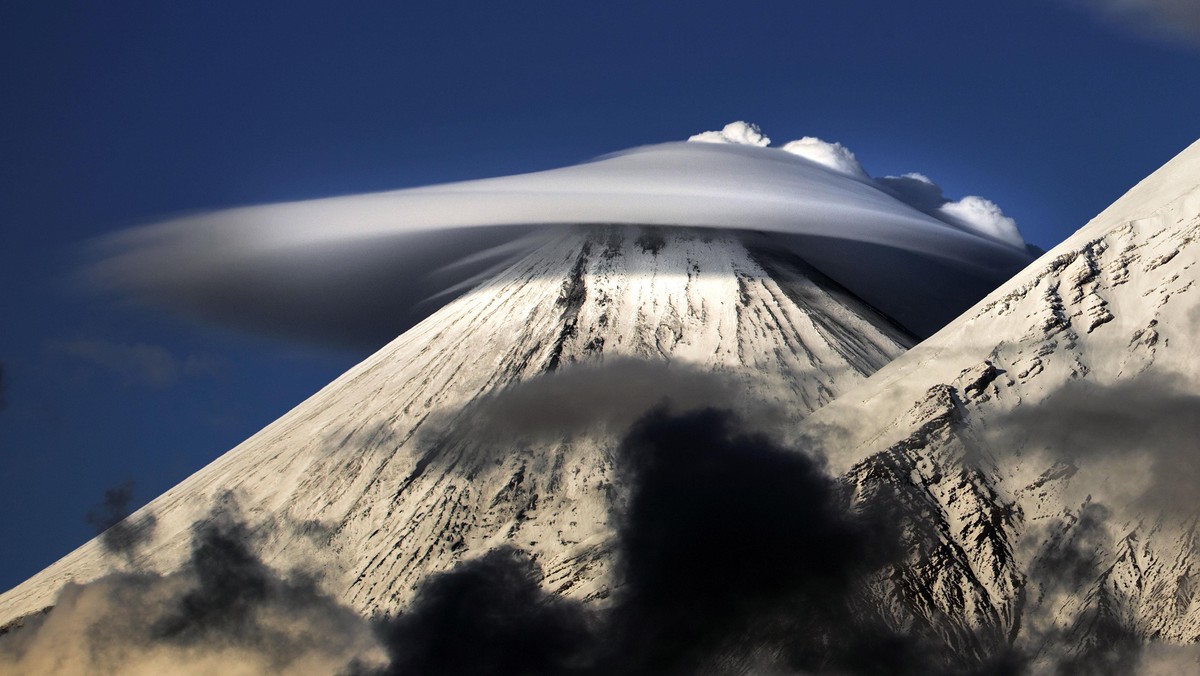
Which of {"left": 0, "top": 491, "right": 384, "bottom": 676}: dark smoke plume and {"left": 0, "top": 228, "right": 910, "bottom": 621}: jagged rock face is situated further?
{"left": 0, "top": 228, "right": 910, "bottom": 621}: jagged rock face

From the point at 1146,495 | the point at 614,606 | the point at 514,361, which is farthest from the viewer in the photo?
the point at 514,361

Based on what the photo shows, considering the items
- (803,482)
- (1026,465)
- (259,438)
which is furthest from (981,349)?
(259,438)

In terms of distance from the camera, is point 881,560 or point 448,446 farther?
point 448,446

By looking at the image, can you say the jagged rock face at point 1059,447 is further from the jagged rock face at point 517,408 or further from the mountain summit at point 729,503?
the jagged rock face at point 517,408

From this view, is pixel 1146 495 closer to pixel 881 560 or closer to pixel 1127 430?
pixel 1127 430

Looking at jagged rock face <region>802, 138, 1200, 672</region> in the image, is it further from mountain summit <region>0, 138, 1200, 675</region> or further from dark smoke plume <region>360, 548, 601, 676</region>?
dark smoke plume <region>360, 548, 601, 676</region>

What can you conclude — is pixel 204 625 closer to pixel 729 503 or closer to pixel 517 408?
pixel 517 408

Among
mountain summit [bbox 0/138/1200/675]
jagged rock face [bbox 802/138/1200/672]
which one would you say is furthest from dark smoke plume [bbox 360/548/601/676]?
jagged rock face [bbox 802/138/1200/672]

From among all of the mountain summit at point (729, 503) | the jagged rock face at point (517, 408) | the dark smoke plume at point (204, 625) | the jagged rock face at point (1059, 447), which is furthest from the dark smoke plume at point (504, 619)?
the jagged rock face at point (1059, 447)
